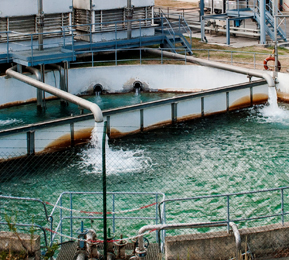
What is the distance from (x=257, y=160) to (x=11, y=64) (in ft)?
44.3

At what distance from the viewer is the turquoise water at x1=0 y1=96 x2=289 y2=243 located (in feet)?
55.1

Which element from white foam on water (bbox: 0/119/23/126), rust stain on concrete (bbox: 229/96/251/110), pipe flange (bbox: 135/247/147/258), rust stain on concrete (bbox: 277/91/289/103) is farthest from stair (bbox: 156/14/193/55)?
pipe flange (bbox: 135/247/147/258)

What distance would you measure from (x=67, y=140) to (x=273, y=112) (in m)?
9.57

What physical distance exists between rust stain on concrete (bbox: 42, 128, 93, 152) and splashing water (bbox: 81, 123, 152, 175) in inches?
9.1

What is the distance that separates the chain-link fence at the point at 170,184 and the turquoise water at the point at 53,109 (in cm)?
363

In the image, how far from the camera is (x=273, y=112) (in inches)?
1025

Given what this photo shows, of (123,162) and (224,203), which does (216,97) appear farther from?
(224,203)

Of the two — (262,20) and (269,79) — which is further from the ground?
(262,20)

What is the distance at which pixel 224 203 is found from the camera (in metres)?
17.0

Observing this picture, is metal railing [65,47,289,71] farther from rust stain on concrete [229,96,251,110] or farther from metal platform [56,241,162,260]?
metal platform [56,241,162,260]

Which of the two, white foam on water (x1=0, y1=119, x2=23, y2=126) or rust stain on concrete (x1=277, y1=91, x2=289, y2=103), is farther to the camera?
rust stain on concrete (x1=277, y1=91, x2=289, y2=103)

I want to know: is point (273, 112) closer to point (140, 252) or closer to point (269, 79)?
point (269, 79)

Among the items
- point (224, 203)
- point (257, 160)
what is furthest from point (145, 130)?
point (224, 203)

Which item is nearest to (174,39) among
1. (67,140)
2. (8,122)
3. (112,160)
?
(8,122)
